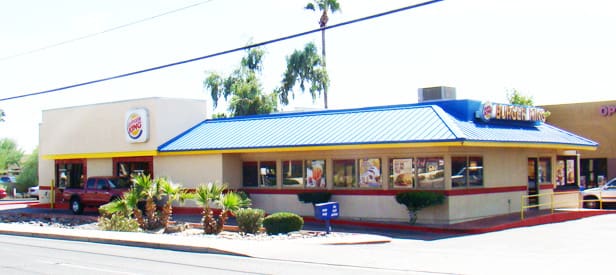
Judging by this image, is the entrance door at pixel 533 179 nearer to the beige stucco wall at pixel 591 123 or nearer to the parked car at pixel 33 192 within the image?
the beige stucco wall at pixel 591 123

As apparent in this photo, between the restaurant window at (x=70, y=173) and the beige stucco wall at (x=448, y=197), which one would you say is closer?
the beige stucco wall at (x=448, y=197)

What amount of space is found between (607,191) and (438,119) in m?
11.6

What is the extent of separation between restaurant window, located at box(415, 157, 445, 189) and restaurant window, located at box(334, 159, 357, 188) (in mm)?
2772

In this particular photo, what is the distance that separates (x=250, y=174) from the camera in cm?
3180

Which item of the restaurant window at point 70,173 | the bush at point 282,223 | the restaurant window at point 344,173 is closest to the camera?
the bush at point 282,223

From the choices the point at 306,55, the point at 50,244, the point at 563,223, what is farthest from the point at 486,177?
the point at 306,55

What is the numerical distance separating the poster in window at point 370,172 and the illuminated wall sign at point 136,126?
11.4 metres

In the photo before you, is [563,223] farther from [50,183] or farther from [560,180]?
[50,183]

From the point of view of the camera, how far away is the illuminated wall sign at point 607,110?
4730 cm

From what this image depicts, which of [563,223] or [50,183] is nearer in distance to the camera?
[563,223]

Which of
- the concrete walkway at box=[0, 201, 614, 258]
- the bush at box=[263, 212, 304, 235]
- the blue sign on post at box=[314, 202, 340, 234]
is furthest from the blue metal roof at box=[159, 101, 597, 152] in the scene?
the bush at box=[263, 212, 304, 235]

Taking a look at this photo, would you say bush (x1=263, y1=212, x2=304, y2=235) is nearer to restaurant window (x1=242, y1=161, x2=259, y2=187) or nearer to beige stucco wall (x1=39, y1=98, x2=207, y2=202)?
restaurant window (x1=242, y1=161, x2=259, y2=187)

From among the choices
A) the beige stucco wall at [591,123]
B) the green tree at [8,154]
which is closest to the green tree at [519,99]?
the beige stucco wall at [591,123]

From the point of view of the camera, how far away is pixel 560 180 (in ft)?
113
